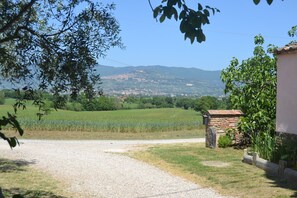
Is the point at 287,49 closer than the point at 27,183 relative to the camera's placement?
No

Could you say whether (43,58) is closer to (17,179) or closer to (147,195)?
(147,195)

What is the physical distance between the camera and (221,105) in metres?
44.2

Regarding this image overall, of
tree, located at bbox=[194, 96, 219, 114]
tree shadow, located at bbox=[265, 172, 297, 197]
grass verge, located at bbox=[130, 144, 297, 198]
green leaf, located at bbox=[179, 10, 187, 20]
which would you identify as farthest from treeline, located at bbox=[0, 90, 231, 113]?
tree shadow, located at bbox=[265, 172, 297, 197]

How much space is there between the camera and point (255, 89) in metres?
17.5

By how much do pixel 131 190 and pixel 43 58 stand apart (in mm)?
4490

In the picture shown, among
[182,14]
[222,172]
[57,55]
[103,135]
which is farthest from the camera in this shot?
[103,135]

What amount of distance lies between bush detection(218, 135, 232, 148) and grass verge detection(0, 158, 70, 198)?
8185 millimetres

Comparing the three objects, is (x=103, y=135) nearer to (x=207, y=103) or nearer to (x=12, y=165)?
(x=12, y=165)

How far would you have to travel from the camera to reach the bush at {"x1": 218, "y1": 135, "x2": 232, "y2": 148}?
1800 centimetres

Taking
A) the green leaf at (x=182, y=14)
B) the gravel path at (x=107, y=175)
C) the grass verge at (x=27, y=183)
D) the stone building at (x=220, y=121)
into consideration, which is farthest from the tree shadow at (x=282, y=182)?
the stone building at (x=220, y=121)

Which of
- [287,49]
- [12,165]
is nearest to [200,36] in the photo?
[287,49]

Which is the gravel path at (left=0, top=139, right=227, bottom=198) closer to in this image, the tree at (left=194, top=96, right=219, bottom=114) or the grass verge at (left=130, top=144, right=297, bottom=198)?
the grass verge at (left=130, top=144, right=297, bottom=198)

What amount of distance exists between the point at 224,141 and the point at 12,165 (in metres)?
8.72

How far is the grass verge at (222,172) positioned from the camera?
367 inches
